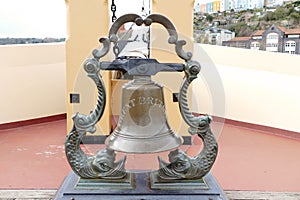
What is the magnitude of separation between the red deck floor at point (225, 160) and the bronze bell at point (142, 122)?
1552mm

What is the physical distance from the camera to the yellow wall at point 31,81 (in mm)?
4117

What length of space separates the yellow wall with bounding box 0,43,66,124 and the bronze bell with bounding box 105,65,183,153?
3.34 metres

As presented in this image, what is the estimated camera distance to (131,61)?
1.09 metres

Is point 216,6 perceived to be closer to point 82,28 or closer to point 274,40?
point 274,40

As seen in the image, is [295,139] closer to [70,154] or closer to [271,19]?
[271,19]

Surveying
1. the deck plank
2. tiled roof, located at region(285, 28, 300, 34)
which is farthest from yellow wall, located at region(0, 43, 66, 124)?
the deck plank

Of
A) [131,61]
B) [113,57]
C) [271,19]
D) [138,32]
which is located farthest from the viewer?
[271,19]

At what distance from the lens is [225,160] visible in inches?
123

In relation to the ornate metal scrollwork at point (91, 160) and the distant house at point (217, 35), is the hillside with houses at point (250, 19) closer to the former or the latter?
the distant house at point (217, 35)

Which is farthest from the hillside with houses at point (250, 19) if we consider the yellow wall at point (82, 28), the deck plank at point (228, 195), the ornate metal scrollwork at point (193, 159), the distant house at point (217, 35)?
the ornate metal scrollwork at point (193, 159)

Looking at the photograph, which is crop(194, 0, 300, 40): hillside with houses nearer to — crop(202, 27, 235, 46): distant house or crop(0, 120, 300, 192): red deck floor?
crop(202, 27, 235, 46): distant house

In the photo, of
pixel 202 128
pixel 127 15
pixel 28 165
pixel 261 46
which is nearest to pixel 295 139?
pixel 261 46

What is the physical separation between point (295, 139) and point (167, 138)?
3.05 meters

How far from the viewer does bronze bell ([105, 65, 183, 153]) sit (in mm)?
1118
